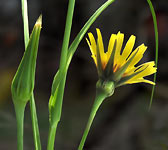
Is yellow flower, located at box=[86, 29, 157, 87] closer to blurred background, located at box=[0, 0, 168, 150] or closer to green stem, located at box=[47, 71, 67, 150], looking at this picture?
green stem, located at box=[47, 71, 67, 150]

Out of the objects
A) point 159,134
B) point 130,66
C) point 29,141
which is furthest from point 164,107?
point 130,66

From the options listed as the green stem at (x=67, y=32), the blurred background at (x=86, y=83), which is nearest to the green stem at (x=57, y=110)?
the green stem at (x=67, y=32)

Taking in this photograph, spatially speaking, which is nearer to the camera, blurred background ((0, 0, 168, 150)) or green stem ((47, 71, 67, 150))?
green stem ((47, 71, 67, 150))

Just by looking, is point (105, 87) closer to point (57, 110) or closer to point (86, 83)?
point (57, 110)

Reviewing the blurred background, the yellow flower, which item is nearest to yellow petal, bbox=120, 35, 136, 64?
the yellow flower

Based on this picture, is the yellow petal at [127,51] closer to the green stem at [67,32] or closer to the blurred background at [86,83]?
the green stem at [67,32]

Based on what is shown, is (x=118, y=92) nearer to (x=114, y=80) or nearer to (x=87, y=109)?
(x=87, y=109)
